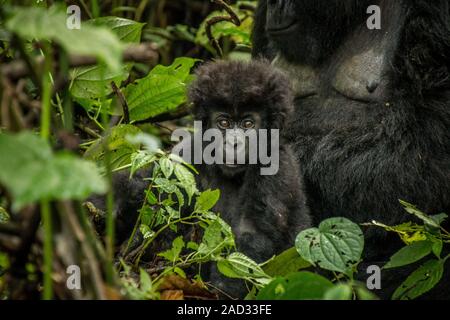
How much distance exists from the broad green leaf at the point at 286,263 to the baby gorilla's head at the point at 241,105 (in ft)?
1.55

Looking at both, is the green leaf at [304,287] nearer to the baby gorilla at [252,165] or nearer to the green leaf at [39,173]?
the green leaf at [39,173]

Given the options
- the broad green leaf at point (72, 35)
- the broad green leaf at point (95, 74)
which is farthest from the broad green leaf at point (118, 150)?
the broad green leaf at point (72, 35)

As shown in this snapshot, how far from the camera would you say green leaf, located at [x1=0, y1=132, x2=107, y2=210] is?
2.88 ft

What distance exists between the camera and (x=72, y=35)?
92 centimetres

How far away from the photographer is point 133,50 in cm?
101

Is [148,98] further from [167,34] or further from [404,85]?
[167,34]

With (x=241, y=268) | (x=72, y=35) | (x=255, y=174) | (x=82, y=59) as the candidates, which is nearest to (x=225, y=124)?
(x=255, y=174)

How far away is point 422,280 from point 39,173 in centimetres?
118

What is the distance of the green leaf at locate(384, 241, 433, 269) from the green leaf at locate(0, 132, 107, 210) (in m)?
1.03

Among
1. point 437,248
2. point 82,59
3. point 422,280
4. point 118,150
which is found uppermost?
point 82,59

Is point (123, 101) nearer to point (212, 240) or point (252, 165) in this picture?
point (252, 165)

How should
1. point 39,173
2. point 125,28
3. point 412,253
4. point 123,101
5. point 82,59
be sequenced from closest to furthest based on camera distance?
point 39,173 < point 82,59 < point 412,253 < point 125,28 < point 123,101

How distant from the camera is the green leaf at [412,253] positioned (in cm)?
176


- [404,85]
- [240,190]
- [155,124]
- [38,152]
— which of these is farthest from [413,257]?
[155,124]
